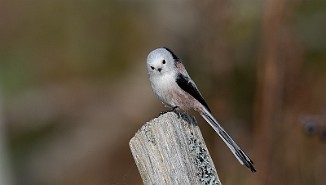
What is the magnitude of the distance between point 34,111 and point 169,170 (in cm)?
641

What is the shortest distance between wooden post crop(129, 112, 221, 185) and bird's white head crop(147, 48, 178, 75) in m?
0.88

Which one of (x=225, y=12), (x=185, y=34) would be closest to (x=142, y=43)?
(x=185, y=34)

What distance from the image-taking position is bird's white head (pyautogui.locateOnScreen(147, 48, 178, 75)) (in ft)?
13.7

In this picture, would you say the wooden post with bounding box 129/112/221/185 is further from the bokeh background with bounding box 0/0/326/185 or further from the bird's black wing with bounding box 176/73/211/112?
the bokeh background with bounding box 0/0/326/185

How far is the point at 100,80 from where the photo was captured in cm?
973

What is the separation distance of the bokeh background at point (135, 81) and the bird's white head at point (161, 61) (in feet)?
3.43

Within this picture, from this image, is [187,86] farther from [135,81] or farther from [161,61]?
[135,81]

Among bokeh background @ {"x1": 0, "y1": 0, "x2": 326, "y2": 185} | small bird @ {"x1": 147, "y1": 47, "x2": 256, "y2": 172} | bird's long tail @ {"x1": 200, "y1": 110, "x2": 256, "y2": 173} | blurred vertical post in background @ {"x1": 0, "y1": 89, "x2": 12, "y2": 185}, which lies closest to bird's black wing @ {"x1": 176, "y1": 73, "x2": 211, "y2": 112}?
small bird @ {"x1": 147, "y1": 47, "x2": 256, "y2": 172}

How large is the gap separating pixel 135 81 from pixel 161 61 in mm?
5456

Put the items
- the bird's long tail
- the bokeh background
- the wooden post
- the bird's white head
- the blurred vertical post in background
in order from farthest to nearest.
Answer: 1. the blurred vertical post in background
2. the bokeh background
3. the bird's white head
4. the bird's long tail
5. the wooden post

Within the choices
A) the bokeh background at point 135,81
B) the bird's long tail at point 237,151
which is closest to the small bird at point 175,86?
the bird's long tail at point 237,151

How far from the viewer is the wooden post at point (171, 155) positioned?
3158 mm

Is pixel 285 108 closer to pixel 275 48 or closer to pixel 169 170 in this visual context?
pixel 275 48

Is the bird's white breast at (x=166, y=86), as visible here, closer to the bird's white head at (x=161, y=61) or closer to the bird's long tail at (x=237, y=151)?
the bird's white head at (x=161, y=61)
